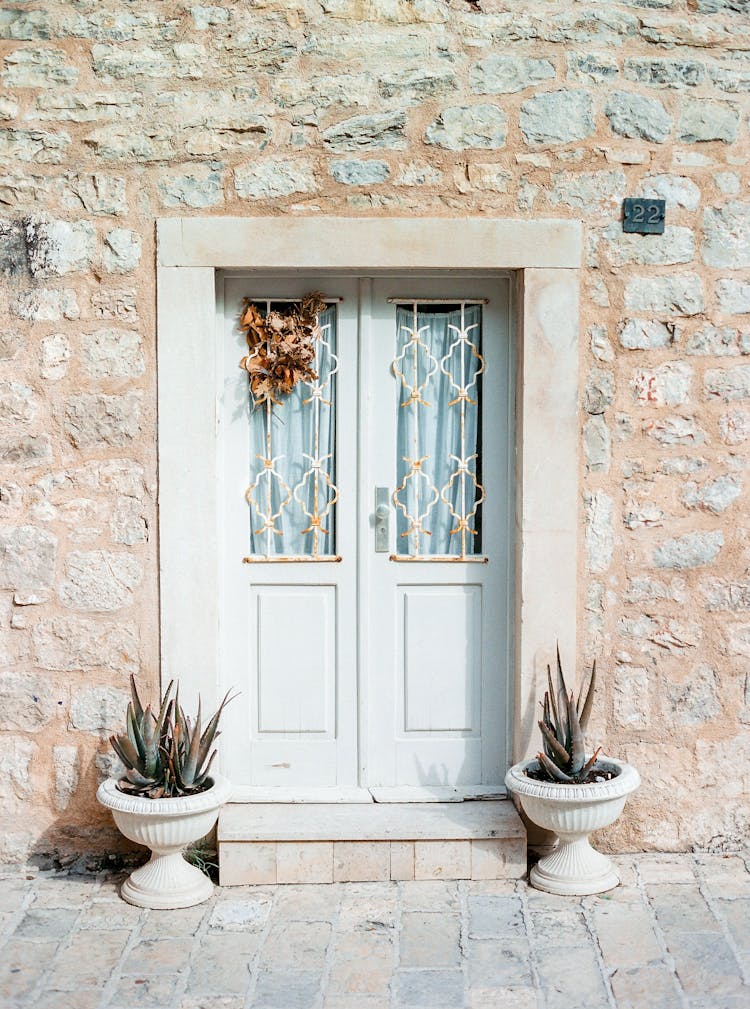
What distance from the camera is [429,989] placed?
3504 millimetres

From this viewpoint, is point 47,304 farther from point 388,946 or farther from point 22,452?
point 388,946

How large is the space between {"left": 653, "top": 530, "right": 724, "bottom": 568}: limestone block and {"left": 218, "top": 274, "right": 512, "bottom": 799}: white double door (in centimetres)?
63

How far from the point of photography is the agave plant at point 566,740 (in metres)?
4.20

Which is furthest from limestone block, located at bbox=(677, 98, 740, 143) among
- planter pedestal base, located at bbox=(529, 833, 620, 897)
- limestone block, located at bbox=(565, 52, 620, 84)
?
planter pedestal base, located at bbox=(529, 833, 620, 897)

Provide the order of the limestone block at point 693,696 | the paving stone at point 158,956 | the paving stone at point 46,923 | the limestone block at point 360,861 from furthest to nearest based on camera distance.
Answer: the limestone block at point 693,696
the limestone block at point 360,861
the paving stone at point 46,923
the paving stone at point 158,956

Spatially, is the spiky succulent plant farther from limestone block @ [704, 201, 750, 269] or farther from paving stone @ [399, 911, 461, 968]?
limestone block @ [704, 201, 750, 269]

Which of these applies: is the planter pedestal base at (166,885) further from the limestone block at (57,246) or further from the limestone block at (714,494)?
the limestone block at (714,494)

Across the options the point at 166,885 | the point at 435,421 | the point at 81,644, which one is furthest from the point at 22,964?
the point at 435,421

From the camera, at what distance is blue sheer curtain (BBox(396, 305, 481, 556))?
4652 millimetres

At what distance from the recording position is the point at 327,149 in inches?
172

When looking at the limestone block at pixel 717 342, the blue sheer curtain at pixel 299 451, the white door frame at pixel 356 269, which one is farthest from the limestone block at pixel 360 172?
the limestone block at pixel 717 342

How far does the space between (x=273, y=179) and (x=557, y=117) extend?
1.13 m

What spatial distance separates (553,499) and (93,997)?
2.41 m

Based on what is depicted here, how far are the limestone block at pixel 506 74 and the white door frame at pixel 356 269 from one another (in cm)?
52
